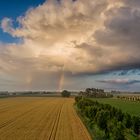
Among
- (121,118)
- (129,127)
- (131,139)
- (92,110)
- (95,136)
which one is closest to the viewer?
(131,139)

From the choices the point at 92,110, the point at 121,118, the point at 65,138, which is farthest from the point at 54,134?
the point at 92,110

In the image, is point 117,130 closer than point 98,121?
Yes

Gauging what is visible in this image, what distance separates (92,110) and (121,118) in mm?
7177

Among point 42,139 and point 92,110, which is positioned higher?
point 92,110

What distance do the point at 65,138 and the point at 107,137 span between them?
425cm

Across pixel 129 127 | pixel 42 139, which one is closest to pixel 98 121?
pixel 129 127

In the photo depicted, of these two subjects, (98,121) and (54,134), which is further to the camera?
(98,121)

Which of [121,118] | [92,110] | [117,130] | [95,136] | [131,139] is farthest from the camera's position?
[92,110]

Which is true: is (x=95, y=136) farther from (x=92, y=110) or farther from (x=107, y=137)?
(x=92, y=110)

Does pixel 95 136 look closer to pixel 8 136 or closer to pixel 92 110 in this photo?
pixel 8 136

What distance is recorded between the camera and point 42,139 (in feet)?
91.8

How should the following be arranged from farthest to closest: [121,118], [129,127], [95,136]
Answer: [121,118], [129,127], [95,136]

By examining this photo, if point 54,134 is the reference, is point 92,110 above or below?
above

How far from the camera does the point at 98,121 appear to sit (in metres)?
34.5
